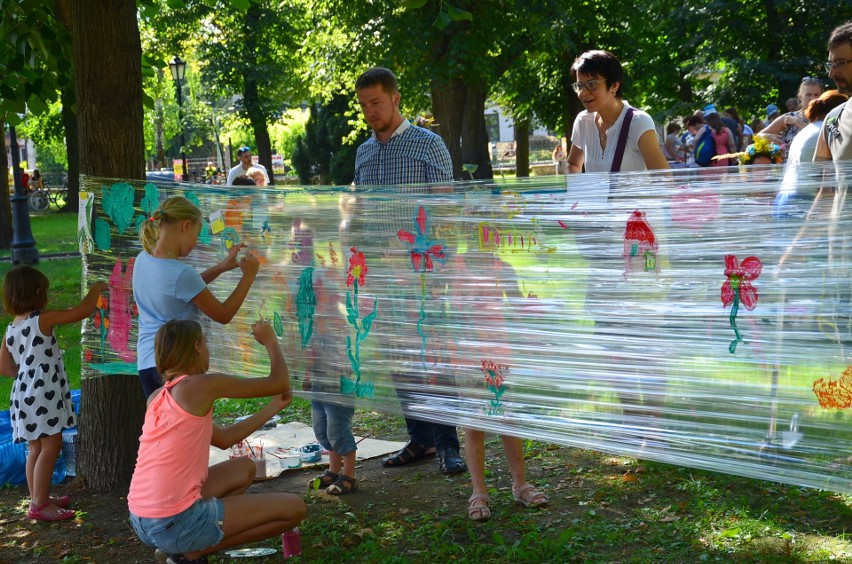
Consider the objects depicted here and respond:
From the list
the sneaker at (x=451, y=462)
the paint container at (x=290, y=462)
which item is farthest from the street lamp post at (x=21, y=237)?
the sneaker at (x=451, y=462)

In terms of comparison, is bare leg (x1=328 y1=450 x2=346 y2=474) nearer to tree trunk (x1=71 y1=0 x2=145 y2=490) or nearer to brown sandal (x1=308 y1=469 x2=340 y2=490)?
brown sandal (x1=308 y1=469 x2=340 y2=490)

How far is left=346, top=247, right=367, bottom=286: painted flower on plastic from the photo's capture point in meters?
4.24

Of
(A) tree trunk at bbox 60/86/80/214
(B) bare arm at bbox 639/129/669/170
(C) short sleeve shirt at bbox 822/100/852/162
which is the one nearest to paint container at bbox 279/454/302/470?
(B) bare arm at bbox 639/129/669/170

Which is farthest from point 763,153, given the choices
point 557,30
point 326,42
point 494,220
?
point 326,42

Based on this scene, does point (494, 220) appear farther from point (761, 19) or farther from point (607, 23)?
point (761, 19)

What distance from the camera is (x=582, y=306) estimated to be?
11.9 ft

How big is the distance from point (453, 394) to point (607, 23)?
1722cm

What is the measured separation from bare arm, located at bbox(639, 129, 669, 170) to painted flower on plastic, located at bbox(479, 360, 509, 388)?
3.90 feet

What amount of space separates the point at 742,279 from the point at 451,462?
209 cm

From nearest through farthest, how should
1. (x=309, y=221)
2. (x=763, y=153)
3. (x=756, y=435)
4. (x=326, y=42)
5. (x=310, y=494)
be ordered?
(x=756, y=435), (x=309, y=221), (x=310, y=494), (x=763, y=153), (x=326, y=42)

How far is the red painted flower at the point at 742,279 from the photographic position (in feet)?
10.6

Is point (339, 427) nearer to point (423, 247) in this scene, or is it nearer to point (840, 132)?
point (423, 247)

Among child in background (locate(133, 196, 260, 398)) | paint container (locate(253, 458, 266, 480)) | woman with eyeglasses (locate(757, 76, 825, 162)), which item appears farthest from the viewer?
woman with eyeglasses (locate(757, 76, 825, 162))

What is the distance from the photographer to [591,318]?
11.8 ft
